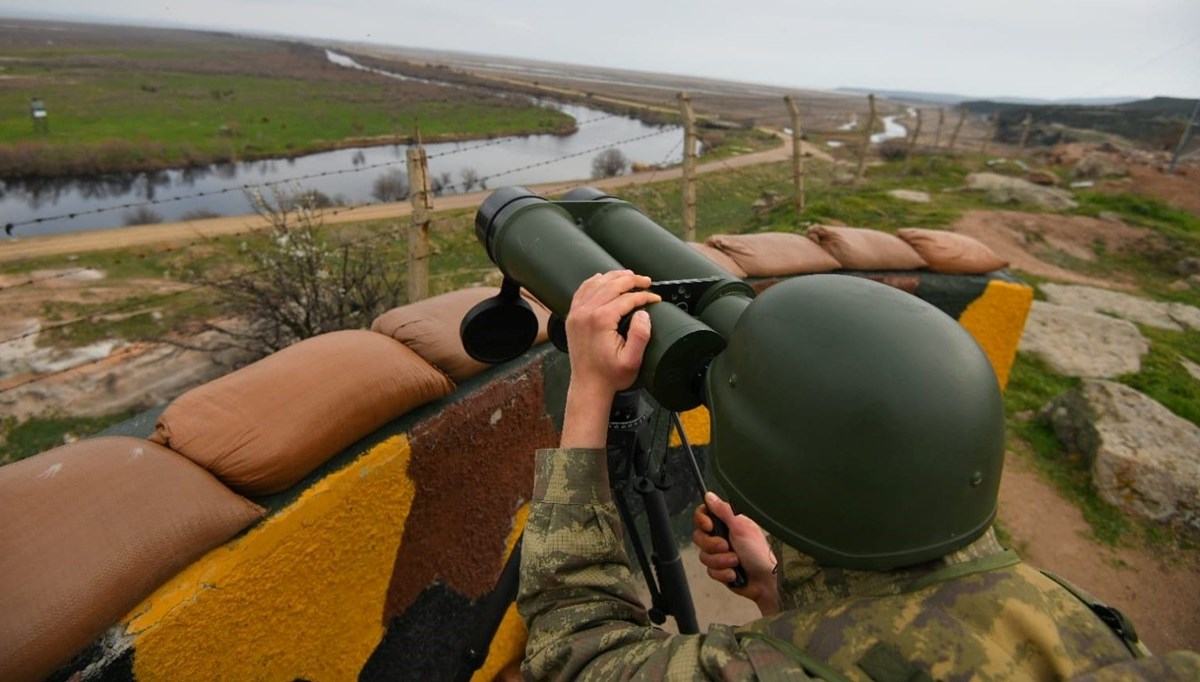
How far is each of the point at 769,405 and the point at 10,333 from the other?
10265mm

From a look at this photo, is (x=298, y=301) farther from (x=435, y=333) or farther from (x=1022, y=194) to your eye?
(x=1022, y=194)

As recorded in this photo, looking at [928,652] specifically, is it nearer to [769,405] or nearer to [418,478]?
[769,405]

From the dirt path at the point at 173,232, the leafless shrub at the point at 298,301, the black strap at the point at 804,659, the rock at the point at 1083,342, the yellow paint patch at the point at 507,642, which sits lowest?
the dirt path at the point at 173,232

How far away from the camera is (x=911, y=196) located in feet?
36.6

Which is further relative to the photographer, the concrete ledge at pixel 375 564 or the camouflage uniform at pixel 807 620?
the concrete ledge at pixel 375 564

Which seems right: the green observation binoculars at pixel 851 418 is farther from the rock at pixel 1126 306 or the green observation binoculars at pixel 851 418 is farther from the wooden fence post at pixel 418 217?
the rock at pixel 1126 306

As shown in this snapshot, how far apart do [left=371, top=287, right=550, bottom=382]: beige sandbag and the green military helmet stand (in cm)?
102

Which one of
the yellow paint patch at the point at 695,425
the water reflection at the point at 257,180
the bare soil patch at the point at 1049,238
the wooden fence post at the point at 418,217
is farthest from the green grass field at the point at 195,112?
the yellow paint patch at the point at 695,425

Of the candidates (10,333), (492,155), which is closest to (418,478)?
(10,333)

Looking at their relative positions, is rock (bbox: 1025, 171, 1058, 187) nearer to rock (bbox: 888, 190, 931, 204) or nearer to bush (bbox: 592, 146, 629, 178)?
rock (bbox: 888, 190, 931, 204)

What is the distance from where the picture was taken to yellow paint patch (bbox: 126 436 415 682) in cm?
115

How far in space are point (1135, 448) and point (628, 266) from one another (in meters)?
3.89

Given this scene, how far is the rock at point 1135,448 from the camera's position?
3514mm

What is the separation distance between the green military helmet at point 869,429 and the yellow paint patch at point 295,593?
1018mm
